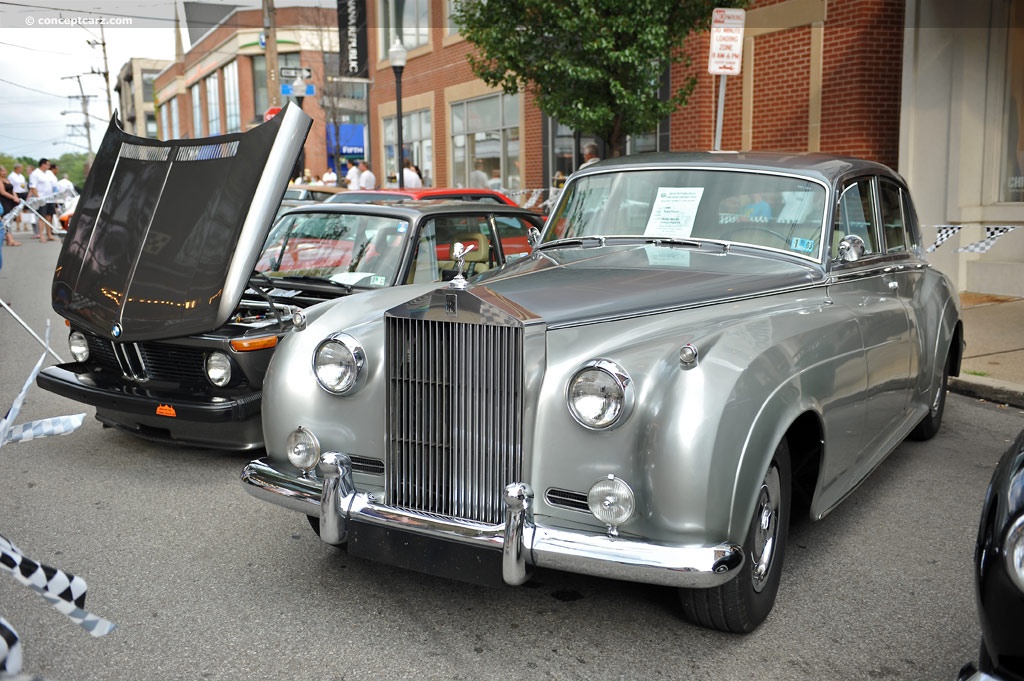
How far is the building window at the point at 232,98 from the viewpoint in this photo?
1708 inches

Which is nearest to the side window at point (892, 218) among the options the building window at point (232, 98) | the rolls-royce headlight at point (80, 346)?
the rolls-royce headlight at point (80, 346)

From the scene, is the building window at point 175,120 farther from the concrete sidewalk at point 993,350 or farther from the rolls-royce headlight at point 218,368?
the rolls-royce headlight at point 218,368

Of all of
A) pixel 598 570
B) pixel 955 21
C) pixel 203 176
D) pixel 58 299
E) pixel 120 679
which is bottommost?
pixel 120 679

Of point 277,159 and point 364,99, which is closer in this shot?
point 277,159

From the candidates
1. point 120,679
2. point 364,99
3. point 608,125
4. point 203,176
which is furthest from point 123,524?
point 364,99

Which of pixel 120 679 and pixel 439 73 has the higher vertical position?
pixel 439 73

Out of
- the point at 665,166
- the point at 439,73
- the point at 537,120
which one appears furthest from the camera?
the point at 439,73

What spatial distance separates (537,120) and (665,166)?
1484cm

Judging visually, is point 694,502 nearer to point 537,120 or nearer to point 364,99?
point 537,120

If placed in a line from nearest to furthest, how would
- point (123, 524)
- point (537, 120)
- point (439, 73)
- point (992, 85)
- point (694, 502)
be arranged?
point (694, 502) < point (123, 524) < point (992, 85) < point (537, 120) < point (439, 73)

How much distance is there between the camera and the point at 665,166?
484cm

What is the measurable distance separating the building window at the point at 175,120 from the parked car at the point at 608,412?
6075cm

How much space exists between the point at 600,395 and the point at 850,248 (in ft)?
6.27

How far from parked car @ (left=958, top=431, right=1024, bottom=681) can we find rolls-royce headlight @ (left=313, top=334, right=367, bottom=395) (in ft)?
7.24
